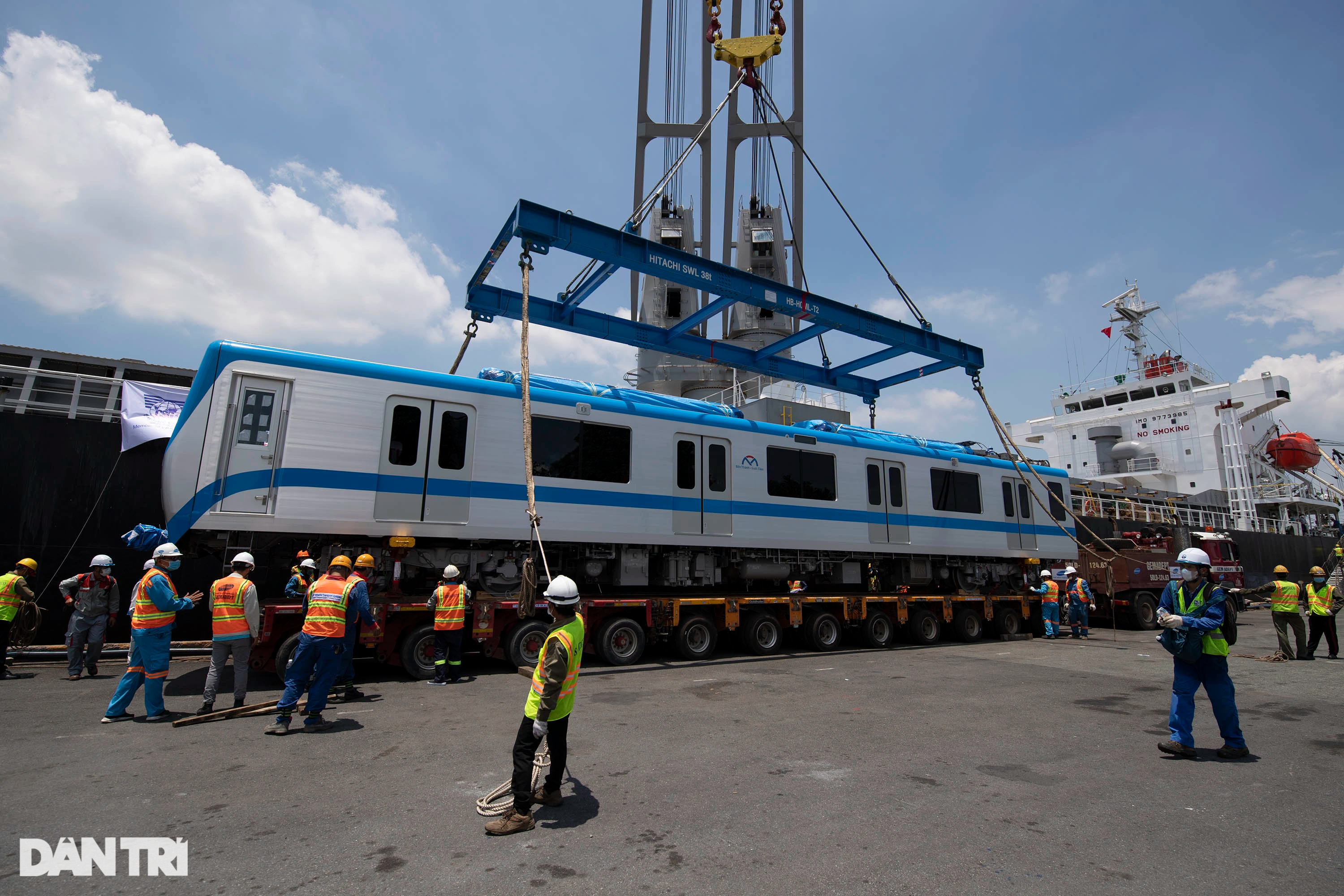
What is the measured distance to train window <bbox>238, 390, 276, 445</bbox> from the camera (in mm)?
7590

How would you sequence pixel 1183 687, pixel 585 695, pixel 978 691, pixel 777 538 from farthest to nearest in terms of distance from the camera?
pixel 777 538
pixel 978 691
pixel 585 695
pixel 1183 687

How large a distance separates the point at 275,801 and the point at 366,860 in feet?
4.15

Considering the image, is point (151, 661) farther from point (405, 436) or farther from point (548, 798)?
point (548, 798)

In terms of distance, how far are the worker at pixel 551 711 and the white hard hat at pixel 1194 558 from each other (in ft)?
17.0

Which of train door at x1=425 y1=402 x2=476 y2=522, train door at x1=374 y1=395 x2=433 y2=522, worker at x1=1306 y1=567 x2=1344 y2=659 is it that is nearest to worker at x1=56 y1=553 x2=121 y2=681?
train door at x1=374 y1=395 x2=433 y2=522

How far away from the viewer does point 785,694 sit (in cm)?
781

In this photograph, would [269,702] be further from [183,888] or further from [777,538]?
[777,538]

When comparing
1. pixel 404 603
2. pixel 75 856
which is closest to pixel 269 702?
pixel 404 603

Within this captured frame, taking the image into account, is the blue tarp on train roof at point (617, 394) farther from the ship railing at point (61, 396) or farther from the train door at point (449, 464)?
the ship railing at point (61, 396)

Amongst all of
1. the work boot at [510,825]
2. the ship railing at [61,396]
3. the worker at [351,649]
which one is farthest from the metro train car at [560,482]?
the work boot at [510,825]

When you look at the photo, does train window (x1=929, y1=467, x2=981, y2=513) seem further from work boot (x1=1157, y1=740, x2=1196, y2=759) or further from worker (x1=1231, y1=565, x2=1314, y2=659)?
work boot (x1=1157, y1=740, x2=1196, y2=759)

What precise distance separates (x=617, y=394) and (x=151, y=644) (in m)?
6.46

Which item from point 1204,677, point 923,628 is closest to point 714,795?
point 1204,677

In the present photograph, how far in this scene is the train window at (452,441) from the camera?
28.3ft
